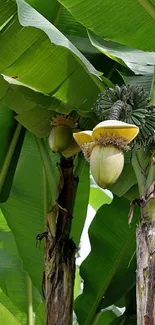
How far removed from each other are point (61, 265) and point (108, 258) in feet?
1.06

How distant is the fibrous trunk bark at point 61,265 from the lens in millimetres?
1147

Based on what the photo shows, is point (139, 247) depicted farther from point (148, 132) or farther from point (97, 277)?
point (97, 277)

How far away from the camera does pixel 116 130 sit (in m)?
0.81

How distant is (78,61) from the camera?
1051 millimetres

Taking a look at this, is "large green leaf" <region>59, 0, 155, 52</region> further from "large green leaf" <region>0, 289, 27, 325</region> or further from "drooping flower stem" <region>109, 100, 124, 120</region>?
"large green leaf" <region>0, 289, 27, 325</region>

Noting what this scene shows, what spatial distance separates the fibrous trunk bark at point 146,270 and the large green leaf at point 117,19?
40cm

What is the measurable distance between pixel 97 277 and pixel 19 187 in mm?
347

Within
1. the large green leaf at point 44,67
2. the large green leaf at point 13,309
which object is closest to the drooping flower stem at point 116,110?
the large green leaf at point 44,67

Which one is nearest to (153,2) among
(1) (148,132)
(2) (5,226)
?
(1) (148,132)

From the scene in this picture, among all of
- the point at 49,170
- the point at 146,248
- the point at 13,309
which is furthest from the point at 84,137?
the point at 13,309

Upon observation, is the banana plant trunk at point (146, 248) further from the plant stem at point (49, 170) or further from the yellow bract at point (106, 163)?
the plant stem at point (49, 170)

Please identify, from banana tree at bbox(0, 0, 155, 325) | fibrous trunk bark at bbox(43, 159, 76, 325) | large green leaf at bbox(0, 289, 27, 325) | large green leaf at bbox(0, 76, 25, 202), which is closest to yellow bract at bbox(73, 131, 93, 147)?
banana tree at bbox(0, 0, 155, 325)

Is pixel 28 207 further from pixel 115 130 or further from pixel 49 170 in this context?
pixel 115 130

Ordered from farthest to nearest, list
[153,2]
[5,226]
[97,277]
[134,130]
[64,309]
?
[5,226] → [97,277] → [64,309] → [153,2] → [134,130]
